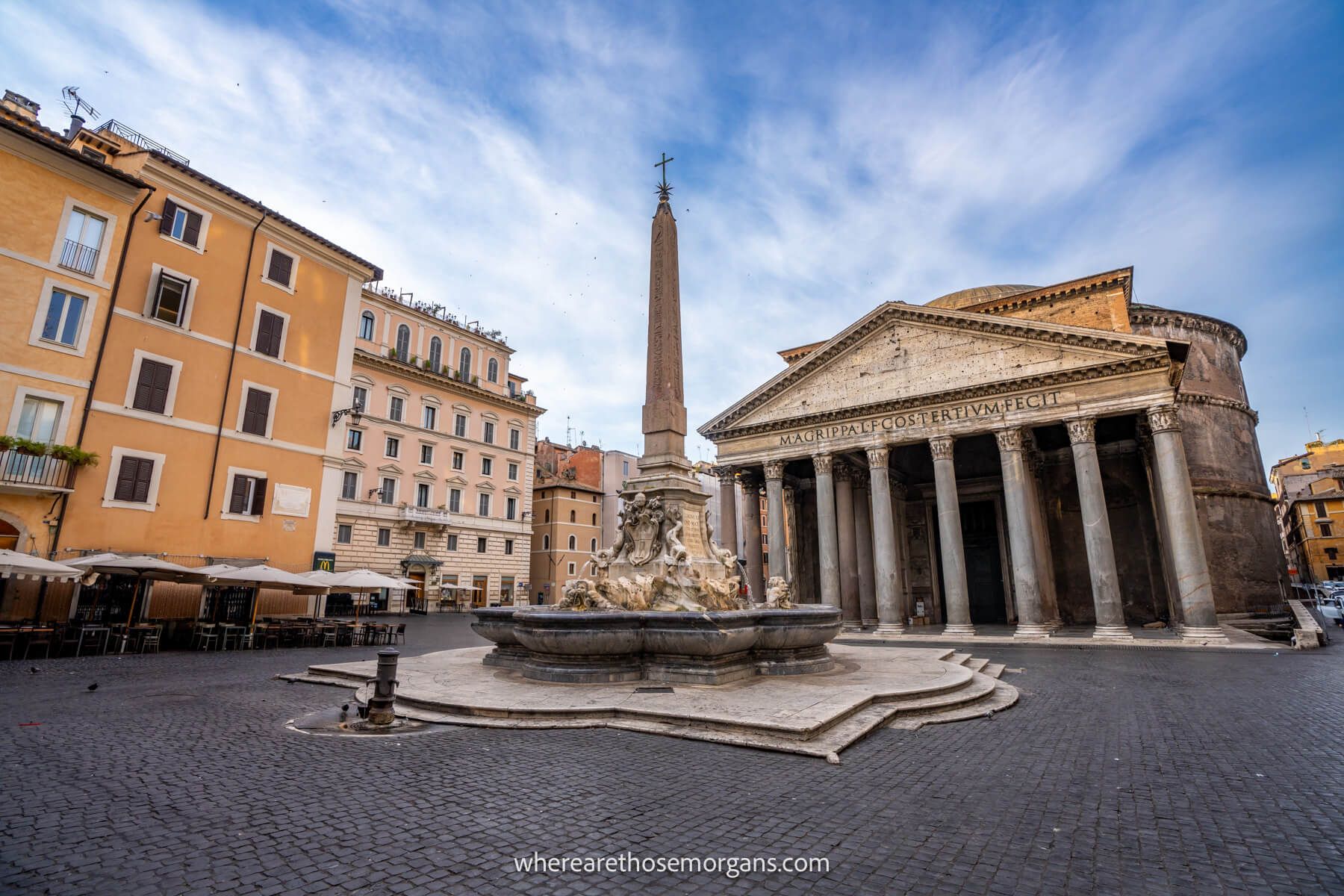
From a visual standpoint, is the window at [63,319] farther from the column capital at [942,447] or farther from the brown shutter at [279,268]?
the column capital at [942,447]

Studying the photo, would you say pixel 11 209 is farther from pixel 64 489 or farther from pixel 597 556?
pixel 597 556

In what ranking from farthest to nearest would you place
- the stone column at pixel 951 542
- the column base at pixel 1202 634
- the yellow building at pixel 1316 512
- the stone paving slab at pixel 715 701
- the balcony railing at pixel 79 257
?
the yellow building at pixel 1316 512, the stone column at pixel 951 542, the column base at pixel 1202 634, the balcony railing at pixel 79 257, the stone paving slab at pixel 715 701

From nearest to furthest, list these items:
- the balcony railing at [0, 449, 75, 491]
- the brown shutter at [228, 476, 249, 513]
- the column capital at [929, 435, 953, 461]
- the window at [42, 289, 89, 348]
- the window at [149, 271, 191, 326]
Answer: the balcony railing at [0, 449, 75, 491] < the window at [42, 289, 89, 348] < the window at [149, 271, 191, 326] < the brown shutter at [228, 476, 249, 513] < the column capital at [929, 435, 953, 461]

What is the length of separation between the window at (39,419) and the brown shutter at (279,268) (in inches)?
259

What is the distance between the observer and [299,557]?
18.4 metres

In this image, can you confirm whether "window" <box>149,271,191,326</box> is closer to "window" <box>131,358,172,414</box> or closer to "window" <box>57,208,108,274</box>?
"window" <box>131,358,172,414</box>

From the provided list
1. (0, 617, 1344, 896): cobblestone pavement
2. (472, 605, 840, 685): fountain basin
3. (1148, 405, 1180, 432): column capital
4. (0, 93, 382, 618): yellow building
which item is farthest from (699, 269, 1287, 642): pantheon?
(0, 93, 382, 618): yellow building

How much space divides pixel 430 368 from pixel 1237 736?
3180cm

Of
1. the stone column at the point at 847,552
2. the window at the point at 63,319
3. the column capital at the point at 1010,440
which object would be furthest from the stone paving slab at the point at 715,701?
the stone column at the point at 847,552

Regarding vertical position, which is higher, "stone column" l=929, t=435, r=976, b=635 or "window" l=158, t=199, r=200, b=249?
"window" l=158, t=199, r=200, b=249

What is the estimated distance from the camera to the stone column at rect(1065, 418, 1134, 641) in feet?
59.5

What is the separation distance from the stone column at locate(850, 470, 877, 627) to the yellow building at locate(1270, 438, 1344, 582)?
4484 cm

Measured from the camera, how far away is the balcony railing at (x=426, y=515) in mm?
29172

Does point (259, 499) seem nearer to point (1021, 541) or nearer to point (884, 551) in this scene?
point (884, 551)
